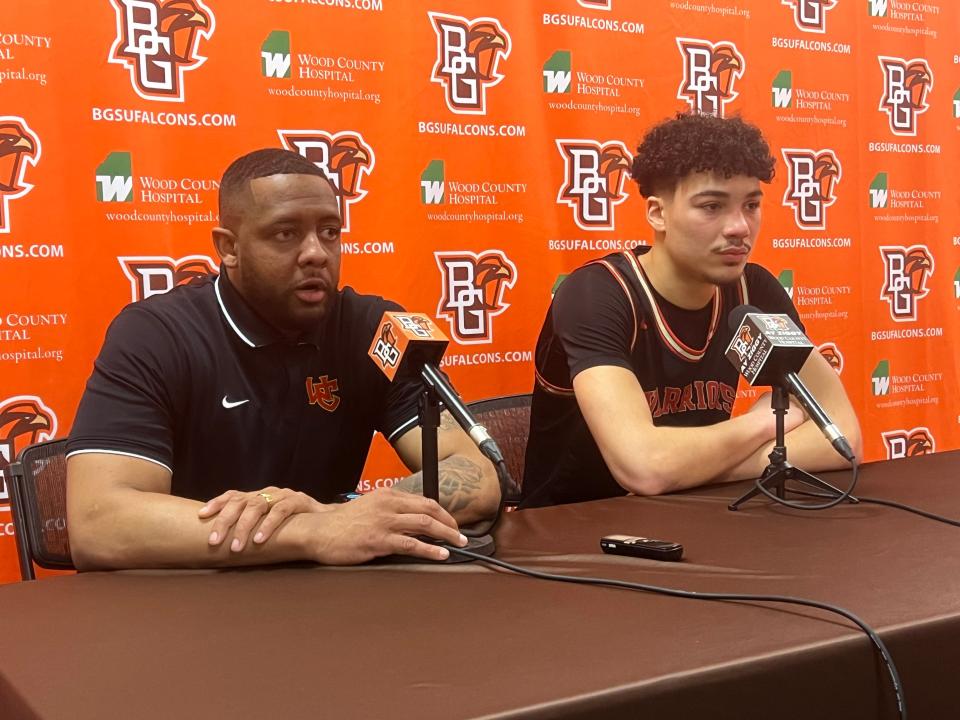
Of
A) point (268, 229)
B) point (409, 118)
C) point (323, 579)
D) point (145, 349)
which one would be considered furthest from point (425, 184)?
point (323, 579)

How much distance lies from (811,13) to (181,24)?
232cm

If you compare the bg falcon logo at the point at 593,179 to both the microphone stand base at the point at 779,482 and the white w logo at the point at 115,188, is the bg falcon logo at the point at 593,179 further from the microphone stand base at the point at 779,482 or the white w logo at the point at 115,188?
the microphone stand base at the point at 779,482

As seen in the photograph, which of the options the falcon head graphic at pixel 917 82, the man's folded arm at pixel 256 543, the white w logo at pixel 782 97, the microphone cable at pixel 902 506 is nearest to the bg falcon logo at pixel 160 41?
the man's folded arm at pixel 256 543

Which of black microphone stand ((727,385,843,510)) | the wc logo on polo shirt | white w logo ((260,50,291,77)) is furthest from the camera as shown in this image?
white w logo ((260,50,291,77))

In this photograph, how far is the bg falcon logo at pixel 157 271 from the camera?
8.12 feet

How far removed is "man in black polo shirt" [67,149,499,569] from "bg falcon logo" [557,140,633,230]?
129 centimetres

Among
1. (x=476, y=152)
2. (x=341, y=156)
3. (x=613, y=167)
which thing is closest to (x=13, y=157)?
(x=341, y=156)

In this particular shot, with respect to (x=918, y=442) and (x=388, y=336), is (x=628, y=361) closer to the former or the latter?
(x=388, y=336)

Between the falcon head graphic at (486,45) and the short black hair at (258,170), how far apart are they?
4.34 feet

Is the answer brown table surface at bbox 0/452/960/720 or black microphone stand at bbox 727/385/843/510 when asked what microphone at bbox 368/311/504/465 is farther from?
black microphone stand at bbox 727/385/843/510

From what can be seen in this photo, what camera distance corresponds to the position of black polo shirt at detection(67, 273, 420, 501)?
1.63 metres

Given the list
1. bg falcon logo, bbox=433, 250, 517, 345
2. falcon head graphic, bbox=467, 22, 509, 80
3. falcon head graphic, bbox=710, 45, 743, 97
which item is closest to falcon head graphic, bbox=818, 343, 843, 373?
falcon head graphic, bbox=710, 45, 743, 97

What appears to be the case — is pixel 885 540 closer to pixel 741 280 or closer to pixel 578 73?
pixel 741 280

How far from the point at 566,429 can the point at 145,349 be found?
37.6 inches
